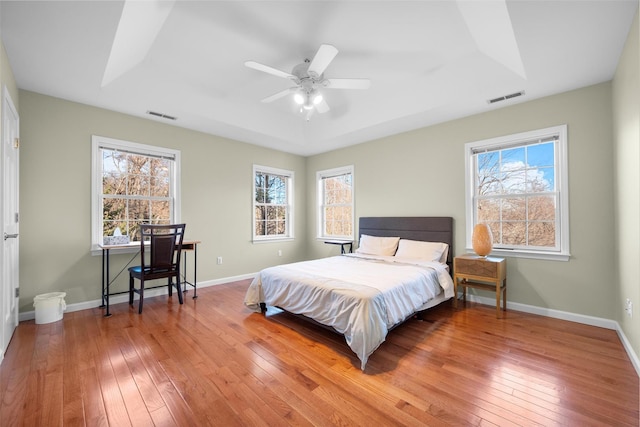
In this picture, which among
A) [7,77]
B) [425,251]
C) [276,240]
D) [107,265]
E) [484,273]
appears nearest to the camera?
[7,77]

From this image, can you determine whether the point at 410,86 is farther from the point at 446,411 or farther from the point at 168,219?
the point at 168,219

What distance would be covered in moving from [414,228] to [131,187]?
417cm

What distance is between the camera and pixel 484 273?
10.5ft

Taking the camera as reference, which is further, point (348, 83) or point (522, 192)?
point (522, 192)

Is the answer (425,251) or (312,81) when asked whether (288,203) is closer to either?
(425,251)

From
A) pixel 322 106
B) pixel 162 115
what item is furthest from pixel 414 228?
pixel 162 115

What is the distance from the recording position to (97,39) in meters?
2.41

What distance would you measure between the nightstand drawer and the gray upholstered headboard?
1.62 ft

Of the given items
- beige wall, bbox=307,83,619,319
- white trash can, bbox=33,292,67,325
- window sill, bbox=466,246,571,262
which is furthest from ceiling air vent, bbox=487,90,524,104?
white trash can, bbox=33,292,67,325

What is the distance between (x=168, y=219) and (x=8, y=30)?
2542mm

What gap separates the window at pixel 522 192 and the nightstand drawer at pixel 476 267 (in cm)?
51

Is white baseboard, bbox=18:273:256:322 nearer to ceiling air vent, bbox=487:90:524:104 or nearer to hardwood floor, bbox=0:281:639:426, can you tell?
hardwood floor, bbox=0:281:639:426

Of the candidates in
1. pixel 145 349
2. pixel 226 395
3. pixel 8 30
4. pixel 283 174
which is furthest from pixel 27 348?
pixel 283 174

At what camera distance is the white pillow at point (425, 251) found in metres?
3.76
